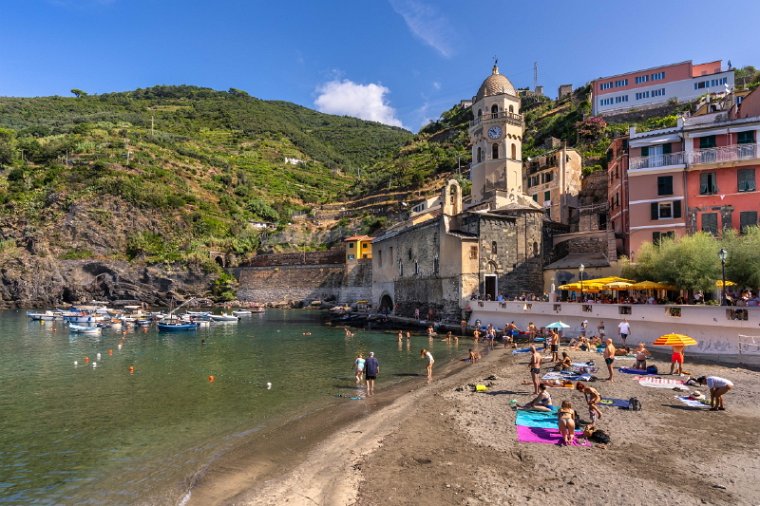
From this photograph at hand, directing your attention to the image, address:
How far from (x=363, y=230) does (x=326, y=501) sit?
63.3 meters

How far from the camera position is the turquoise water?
31.6 feet

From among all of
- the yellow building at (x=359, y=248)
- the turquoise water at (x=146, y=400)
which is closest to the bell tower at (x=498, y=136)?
the turquoise water at (x=146, y=400)

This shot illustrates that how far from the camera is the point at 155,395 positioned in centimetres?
1647

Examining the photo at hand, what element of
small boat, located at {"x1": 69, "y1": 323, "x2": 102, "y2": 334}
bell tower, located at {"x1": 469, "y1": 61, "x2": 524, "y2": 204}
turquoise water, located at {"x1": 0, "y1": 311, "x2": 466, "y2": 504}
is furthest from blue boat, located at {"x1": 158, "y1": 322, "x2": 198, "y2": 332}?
bell tower, located at {"x1": 469, "y1": 61, "x2": 524, "y2": 204}

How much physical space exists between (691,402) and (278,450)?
10941 mm

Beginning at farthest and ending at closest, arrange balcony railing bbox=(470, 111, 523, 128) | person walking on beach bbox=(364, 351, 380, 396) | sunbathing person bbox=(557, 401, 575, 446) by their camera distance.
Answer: balcony railing bbox=(470, 111, 523, 128) → person walking on beach bbox=(364, 351, 380, 396) → sunbathing person bbox=(557, 401, 575, 446)

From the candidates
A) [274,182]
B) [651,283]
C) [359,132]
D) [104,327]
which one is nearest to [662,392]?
[651,283]

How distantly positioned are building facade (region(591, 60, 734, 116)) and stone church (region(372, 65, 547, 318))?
24.9 meters

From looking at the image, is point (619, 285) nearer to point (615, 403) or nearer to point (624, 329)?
point (624, 329)

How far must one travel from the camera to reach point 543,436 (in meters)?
10.6

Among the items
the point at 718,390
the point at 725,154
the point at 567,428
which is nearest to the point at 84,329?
the point at 567,428

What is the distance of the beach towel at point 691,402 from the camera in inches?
480

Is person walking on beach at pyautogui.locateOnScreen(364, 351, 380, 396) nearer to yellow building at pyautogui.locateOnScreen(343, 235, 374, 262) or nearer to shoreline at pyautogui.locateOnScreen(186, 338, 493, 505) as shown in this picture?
shoreline at pyautogui.locateOnScreen(186, 338, 493, 505)

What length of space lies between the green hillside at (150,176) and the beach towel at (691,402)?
221ft
